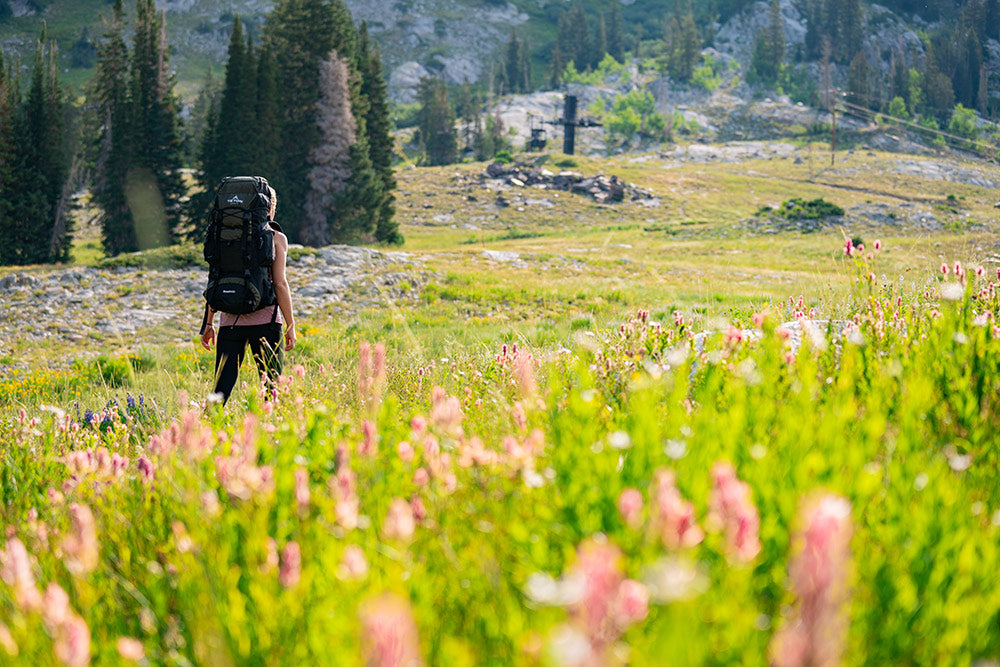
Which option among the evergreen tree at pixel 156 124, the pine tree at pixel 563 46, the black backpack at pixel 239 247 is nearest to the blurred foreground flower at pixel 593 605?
the black backpack at pixel 239 247

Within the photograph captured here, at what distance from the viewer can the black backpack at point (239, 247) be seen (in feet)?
20.7

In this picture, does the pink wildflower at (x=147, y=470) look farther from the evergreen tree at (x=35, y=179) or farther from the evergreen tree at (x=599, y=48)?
the evergreen tree at (x=599, y=48)

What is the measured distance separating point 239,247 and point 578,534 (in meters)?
5.33

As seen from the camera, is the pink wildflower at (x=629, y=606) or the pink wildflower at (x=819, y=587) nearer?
the pink wildflower at (x=819, y=587)

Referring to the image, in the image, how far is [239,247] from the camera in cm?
636

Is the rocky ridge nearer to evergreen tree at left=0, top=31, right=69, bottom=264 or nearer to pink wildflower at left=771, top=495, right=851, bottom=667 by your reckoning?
pink wildflower at left=771, top=495, right=851, bottom=667

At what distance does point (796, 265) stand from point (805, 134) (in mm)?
114637

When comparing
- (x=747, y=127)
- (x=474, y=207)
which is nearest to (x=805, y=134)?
(x=747, y=127)

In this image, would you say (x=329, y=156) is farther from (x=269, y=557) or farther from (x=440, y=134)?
(x=440, y=134)

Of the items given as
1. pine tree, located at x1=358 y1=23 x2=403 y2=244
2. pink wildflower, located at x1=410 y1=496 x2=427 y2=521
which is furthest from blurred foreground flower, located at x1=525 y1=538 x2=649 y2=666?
pine tree, located at x1=358 y1=23 x2=403 y2=244

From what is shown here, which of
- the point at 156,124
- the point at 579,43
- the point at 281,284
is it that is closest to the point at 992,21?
the point at 579,43

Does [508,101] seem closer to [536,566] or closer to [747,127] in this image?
[747,127]

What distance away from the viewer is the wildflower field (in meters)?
1.26

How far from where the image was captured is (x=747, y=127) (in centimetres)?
14012
